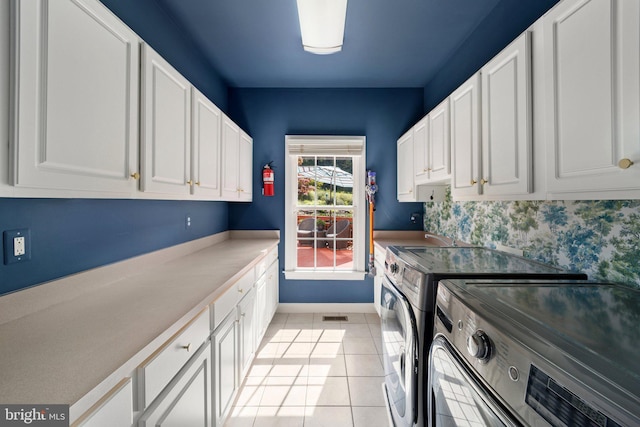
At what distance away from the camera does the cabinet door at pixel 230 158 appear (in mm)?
2352

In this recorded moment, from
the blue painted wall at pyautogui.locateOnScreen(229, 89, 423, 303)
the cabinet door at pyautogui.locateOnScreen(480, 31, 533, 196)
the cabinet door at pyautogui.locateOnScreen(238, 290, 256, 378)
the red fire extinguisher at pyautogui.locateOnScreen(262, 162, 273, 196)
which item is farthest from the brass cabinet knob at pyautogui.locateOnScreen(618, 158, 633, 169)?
the red fire extinguisher at pyautogui.locateOnScreen(262, 162, 273, 196)

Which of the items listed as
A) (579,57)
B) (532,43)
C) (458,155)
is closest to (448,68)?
Result: (458,155)

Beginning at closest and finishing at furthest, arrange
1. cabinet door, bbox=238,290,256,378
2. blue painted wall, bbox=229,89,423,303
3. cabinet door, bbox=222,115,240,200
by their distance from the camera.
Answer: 1. cabinet door, bbox=238,290,256,378
2. cabinet door, bbox=222,115,240,200
3. blue painted wall, bbox=229,89,423,303

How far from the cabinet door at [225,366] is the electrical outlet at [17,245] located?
32.8 inches

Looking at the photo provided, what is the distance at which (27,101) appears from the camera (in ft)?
2.58

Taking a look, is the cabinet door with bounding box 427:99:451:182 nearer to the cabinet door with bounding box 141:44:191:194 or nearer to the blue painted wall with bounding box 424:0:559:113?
the blue painted wall with bounding box 424:0:559:113

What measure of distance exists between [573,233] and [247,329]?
205 centimetres

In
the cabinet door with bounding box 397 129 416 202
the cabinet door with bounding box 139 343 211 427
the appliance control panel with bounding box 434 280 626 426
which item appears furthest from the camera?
the cabinet door with bounding box 397 129 416 202

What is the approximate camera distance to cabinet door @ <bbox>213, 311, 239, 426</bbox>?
4.78ft

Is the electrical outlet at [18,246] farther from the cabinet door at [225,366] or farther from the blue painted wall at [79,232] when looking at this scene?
the cabinet door at [225,366]

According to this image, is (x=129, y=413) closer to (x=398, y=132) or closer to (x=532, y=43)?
(x=532, y=43)

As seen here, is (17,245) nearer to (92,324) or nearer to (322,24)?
(92,324)

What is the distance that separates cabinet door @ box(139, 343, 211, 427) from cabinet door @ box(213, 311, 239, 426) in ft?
0.29

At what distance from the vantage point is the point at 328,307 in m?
3.42
